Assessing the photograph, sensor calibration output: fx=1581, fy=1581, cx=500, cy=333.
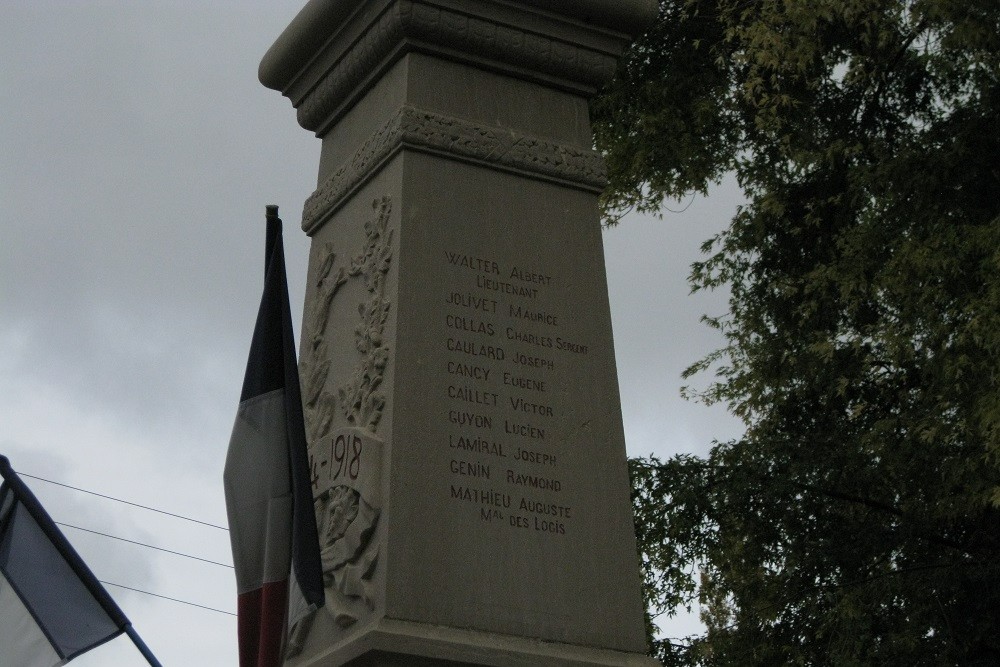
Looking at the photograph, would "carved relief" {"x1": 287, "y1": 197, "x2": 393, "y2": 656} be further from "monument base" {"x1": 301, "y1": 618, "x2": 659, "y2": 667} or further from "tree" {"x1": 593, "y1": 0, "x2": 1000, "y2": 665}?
"tree" {"x1": 593, "y1": 0, "x2": 1000, "y2": 665}

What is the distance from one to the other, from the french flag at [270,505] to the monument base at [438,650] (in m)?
0.19

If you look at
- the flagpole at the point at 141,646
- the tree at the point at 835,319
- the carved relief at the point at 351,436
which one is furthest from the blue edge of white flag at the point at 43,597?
the tree at the point at 835,319

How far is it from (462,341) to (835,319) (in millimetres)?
A: 9564

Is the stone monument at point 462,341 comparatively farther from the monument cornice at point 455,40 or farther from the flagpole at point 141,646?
the flagpole at point 141,646

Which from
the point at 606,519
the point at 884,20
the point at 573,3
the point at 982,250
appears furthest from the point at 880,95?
the point at 606,519

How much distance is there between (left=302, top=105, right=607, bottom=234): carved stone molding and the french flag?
0.87 metres

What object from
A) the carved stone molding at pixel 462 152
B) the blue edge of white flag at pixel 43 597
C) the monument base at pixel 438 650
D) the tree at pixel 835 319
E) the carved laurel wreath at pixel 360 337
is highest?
the tree at pixel 835 319

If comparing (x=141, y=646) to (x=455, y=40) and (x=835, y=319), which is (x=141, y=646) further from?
(x=835, y=319)

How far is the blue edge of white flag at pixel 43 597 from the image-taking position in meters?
5.95

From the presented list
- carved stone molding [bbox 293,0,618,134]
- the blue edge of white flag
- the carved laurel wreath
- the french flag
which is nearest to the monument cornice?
carved stone molding [bbox 293,0,618,134]

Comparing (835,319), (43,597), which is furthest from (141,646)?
(835,319)

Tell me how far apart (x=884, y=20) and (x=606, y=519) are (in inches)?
343

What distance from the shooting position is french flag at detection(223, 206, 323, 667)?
5.37 meters

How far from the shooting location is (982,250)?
12.2 m
